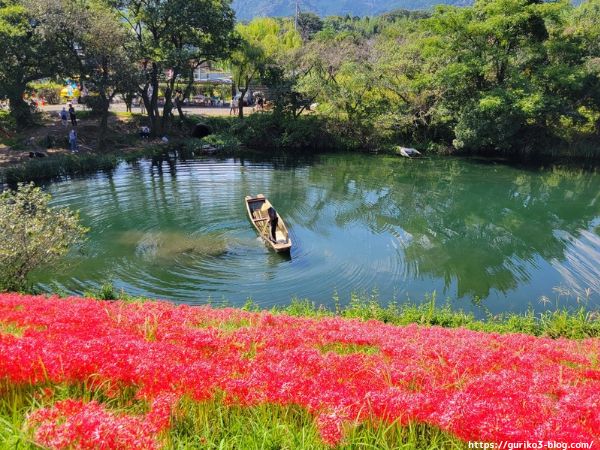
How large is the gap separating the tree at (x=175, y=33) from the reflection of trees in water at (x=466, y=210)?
12.4 meters

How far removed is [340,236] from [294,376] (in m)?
14.2

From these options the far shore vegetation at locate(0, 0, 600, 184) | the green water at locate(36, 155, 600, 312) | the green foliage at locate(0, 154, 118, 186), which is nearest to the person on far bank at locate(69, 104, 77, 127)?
the far shore vegetation at locate(0, 0, 600, 184)

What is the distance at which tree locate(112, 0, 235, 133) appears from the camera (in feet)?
102

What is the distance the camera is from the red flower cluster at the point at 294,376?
396cm

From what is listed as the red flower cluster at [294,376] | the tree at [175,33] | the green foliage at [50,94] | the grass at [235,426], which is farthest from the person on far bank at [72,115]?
the grass at [235,426]

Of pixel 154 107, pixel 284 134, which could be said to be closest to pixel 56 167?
pixel 154 107

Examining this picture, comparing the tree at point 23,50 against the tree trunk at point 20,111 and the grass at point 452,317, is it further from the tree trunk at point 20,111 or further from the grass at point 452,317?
the grass at point 452,317

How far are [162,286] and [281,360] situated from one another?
9584 mm

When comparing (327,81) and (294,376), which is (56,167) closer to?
(327,81)

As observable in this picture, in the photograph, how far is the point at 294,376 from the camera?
4863mm

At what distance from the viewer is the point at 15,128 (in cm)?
3091

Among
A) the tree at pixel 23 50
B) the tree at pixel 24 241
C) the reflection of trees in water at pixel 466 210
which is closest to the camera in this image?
the tree at pixel 24 241

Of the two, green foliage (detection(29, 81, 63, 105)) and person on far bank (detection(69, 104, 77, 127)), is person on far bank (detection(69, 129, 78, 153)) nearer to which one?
person on far bank (detection(69, 104, 77, 127))

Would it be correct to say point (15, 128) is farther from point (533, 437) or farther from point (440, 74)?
point (533, 437)
